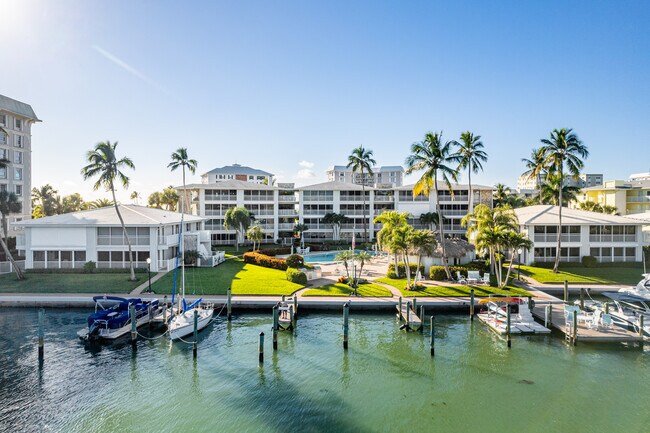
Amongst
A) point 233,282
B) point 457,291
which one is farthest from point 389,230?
point 233,282

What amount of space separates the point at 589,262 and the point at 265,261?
34.9 meters

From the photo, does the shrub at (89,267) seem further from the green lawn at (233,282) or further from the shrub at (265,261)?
the shrub at (265,261)

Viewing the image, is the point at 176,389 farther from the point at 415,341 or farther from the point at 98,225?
the point at 98,225

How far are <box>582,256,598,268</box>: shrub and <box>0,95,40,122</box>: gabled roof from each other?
77467 mm

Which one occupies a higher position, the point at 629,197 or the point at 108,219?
the point at 629,197

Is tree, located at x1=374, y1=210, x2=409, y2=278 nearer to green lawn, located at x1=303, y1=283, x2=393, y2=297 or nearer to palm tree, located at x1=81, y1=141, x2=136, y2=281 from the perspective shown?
green lawn, located at x1=303, y1=283, x2=393, y2=297

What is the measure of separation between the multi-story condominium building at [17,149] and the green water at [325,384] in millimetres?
41553

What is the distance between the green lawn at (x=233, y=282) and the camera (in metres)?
32.4

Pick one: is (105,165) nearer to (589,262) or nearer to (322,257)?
(322,257)

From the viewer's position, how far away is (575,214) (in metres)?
46.5

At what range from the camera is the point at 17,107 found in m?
59.8

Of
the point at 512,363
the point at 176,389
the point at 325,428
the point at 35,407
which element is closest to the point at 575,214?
the point at 512,363

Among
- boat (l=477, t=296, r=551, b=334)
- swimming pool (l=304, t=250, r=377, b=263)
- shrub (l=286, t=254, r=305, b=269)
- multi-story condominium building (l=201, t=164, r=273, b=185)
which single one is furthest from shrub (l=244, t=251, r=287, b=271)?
multi-story condominium building (l=201, t=164, r=273, b=185)

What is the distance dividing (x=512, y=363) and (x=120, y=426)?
1909 cm
